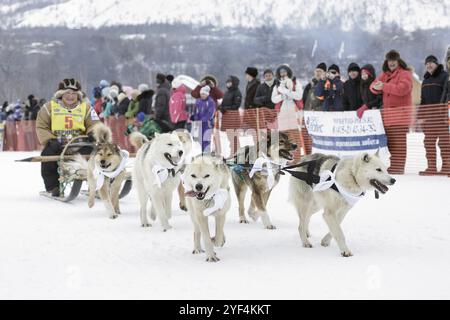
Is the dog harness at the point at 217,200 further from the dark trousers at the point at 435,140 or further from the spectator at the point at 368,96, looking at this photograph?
the spectator at the point at 368,96

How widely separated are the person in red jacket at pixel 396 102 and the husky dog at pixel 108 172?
3.77 metres

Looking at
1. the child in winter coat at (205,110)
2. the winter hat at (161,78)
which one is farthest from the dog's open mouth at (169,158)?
the winter hat at (161,78)

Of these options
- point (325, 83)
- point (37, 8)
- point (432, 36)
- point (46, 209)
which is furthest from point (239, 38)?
point (46, 209)

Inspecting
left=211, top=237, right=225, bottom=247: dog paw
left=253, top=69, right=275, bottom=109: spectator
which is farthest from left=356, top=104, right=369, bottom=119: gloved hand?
left=211, top=237, right=225, bottom=247: dog paw

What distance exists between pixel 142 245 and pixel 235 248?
25.3 inches

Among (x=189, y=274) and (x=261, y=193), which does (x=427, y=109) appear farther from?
(x=189, y=274)

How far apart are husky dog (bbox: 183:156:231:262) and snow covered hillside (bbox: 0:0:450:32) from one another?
149 feet

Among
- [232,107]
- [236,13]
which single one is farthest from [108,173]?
[236,13]

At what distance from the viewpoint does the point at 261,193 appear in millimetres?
5270

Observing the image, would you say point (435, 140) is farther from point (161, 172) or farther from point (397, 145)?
point (161, 172)

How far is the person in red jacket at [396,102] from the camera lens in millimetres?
8297

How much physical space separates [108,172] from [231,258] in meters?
2.32

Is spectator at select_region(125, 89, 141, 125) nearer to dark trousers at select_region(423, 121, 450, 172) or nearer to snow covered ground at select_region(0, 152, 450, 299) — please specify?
dark trousers at select_region(423, 121, 450, 172)

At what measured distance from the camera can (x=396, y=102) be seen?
334 inches
